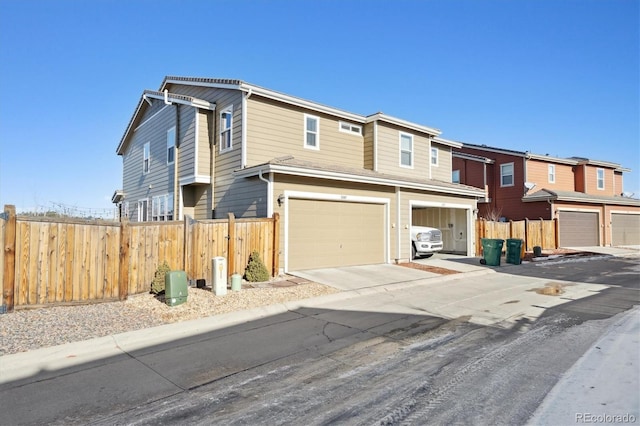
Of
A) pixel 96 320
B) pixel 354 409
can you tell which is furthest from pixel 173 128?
pixel 354 409

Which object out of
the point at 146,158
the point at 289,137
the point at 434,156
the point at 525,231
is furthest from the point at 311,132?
the point at 525,231

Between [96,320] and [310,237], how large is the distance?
22.7 ft

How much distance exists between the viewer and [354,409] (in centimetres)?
365

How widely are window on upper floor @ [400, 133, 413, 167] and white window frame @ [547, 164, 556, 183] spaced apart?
49.2 ft

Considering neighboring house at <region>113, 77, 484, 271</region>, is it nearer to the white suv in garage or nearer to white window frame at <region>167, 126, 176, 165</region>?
white window frame at <region>167, 126, 176, 165</region>

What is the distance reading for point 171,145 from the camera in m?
16.6

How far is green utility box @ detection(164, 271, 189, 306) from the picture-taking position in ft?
25.6

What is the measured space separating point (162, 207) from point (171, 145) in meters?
2.97

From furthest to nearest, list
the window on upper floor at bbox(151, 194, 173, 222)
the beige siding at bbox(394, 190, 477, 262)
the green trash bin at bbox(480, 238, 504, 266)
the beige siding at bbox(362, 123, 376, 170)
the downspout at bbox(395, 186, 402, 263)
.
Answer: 1. the window on upper floor at bbox(151, 194, 173, 222)
2. the beige siding at bbox(362, 123, 376, 170)
3. the beige siding at bbox(394, 190, 477, 262)
4. the green trash bin at bbox(480, 238, 504, 266)
5. the downspout at bbox(395, 186, 402, 263)

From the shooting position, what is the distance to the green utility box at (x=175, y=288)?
7.79m

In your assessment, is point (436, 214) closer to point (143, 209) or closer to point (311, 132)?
point (311, 132)

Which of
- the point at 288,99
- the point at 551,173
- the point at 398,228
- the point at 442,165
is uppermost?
the point at 288,99

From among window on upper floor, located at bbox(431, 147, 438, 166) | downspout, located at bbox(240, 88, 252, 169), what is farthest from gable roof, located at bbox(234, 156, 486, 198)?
window on upper floor, located at bbox(431, 147, 438, 166)

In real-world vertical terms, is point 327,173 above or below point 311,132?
below
